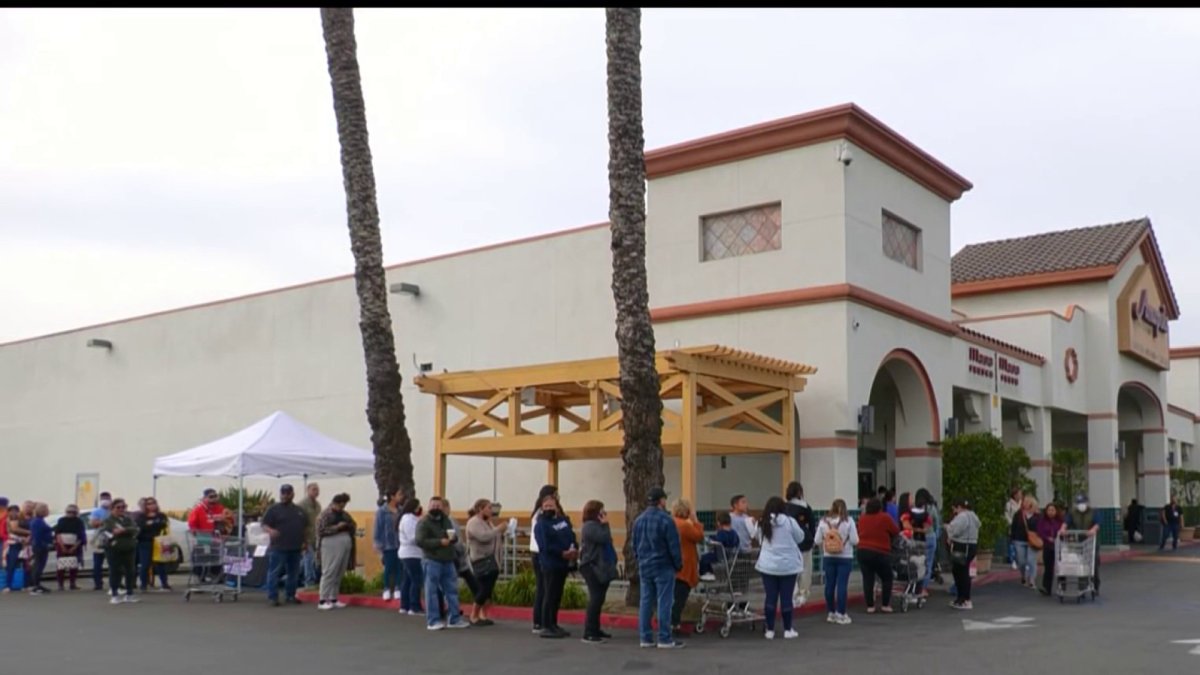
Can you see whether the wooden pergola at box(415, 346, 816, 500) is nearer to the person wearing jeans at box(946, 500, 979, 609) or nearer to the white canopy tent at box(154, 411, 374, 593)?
the white canopy tent at box(154, 411, 374, 593)

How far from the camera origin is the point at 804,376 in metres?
20.1

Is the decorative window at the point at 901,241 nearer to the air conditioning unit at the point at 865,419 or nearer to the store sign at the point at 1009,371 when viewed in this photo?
the air conditioning unit at the point at 865,419

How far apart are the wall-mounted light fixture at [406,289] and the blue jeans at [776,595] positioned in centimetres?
1460

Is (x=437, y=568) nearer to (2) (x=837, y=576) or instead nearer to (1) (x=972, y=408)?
(2) (x=837, y=576)

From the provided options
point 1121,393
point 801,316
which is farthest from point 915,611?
point 1121,393

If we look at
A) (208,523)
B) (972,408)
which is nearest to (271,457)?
(208,523)

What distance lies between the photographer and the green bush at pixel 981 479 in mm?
21641

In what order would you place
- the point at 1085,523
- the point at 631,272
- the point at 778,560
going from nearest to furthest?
the point at 778,560 < the point at 631,272 < the point at 1085,523

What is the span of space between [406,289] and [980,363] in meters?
12.2

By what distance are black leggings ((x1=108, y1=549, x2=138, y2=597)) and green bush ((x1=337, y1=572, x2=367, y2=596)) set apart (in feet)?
10.5

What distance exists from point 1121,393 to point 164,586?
1008 inches

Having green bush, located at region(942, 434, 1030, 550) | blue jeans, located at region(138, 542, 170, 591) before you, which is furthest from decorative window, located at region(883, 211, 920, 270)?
blue jeans, located at region(138, 542, 170, 591)

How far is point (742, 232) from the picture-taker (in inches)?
848

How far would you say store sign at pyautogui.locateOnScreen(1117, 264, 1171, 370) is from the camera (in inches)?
1196
